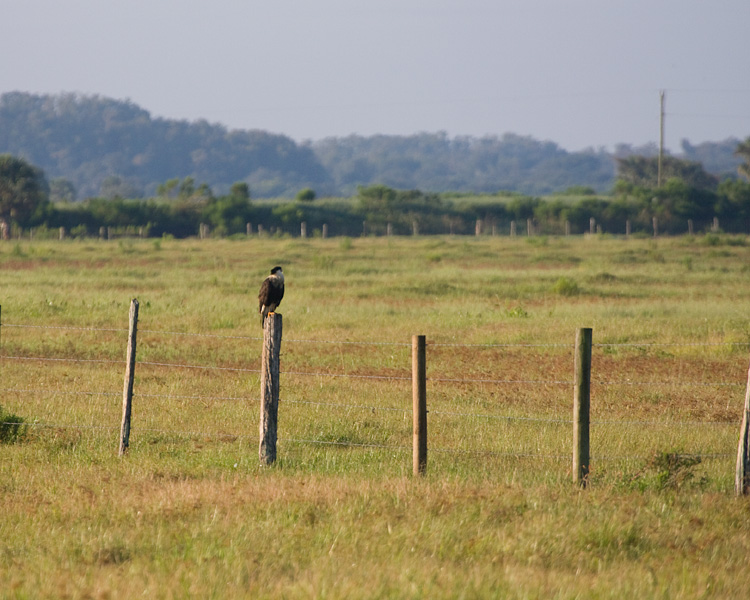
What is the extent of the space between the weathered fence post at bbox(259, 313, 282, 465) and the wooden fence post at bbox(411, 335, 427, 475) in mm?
1193

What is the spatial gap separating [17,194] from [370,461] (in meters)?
58.9

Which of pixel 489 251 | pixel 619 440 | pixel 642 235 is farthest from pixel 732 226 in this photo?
pixel 619 440

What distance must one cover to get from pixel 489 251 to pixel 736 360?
25647 mm

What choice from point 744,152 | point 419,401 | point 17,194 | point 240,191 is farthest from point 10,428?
point 744,152

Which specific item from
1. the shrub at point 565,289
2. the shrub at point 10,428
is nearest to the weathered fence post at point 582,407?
the shrub at point 10,428

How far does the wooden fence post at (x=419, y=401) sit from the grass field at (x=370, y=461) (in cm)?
16

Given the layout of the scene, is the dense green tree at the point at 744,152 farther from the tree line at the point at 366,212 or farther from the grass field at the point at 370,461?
the grass field at the point at 370,461

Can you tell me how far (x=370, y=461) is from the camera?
798cm

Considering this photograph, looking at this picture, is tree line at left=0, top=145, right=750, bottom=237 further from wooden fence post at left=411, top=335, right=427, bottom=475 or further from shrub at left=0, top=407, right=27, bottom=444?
wooden fence post at left=411, top=335, right=427, bottom=475

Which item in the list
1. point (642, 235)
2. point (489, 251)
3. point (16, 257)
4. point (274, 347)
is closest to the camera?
point (274, 347)

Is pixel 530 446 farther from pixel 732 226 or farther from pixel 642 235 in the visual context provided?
pixel 732 226

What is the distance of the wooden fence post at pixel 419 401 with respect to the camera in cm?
705

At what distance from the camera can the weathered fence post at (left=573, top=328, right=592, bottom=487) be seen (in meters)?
A: 6.79

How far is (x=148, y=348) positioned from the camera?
15.0 m
